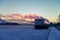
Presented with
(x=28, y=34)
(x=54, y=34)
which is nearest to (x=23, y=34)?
(x=28, y=34)

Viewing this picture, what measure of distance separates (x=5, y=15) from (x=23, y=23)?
37 cm

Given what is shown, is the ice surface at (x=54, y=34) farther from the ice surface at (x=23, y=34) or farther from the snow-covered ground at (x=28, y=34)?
the ice surface at (x=23, y=34)

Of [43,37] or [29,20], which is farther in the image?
[29,20]

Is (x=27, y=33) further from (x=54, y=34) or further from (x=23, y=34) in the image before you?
(x=54, y=34)

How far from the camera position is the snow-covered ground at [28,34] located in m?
4.25

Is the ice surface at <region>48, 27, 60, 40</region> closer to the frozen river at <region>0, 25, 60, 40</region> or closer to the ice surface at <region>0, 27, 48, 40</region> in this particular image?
the frozen river at <region>0, 25, 60, 40</region>

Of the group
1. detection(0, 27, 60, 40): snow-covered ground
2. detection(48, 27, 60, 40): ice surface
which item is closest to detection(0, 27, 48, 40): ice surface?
detection(0, 27, 60, 40): snow-covered ground

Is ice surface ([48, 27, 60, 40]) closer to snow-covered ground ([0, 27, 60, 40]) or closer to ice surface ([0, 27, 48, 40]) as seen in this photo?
snow-covered ground ([0, 27, 60, 40])

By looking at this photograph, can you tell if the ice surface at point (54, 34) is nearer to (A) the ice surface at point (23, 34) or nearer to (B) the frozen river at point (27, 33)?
(B) the frozen river at point (27, 33)

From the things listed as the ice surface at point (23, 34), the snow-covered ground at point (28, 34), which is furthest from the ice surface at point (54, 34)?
the ice surface at point (23, 34)

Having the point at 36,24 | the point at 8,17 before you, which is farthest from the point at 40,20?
the point at 8,17

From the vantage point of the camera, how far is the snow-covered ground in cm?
425

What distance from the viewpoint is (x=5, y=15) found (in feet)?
14.9

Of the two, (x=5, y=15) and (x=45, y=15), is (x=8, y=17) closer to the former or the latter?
(x=5, y=15)
